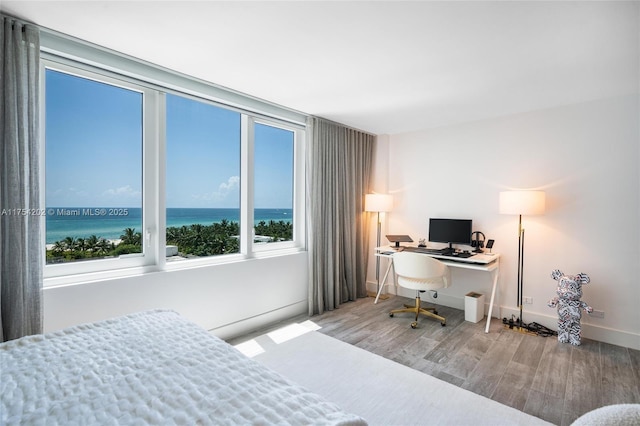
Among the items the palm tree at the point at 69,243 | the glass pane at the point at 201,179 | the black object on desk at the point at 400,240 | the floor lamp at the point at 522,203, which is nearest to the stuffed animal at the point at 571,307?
the floor lamp at the point at 522,203

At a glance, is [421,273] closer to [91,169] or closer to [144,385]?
[144,385]

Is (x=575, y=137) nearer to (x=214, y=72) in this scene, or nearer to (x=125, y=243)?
(x=214, y=72)

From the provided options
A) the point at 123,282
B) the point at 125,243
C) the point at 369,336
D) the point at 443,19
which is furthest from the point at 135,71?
the point at 369,336

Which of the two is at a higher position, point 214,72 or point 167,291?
point 214,72

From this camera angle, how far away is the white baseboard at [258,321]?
301 centimetres

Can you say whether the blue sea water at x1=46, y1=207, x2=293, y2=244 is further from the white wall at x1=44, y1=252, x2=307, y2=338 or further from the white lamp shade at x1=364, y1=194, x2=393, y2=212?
Result: the white lamp shade at x1=364, y1=194, x2=393, y2=212

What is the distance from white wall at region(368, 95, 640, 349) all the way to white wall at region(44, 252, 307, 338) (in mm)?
2203

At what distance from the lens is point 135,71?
2.39 metres

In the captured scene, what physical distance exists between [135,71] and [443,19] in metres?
2.33

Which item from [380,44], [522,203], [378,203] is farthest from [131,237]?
[522,203]

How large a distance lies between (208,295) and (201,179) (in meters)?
1.20

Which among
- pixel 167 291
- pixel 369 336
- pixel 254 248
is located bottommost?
pixel 369 336

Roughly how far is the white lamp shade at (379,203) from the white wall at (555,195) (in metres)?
0.49

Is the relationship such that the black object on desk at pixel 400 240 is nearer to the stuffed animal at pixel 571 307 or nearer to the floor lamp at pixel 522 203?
the floor lamp at pixel 522 203
